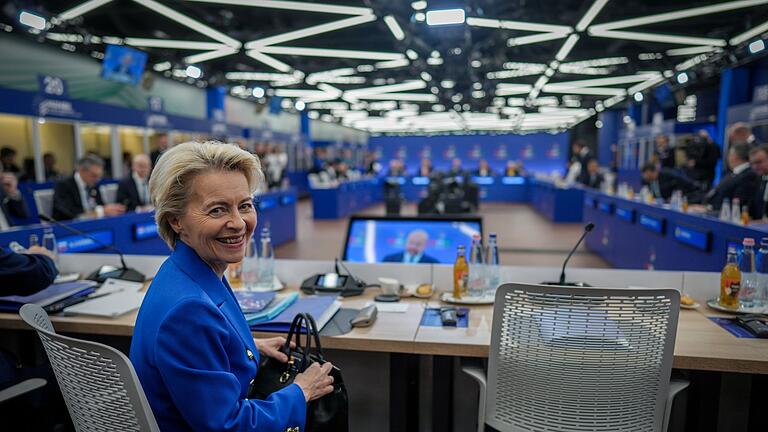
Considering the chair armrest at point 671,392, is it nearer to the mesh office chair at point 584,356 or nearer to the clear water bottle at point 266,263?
the mesh office chair at point 584,356

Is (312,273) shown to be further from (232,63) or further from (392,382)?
(232,63)

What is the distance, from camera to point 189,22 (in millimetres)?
7027

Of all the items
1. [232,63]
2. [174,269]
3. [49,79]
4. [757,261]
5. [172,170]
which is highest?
[232,63]

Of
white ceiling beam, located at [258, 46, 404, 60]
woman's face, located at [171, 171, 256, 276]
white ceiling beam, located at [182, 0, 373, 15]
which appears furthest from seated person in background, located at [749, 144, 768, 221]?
white ceiling beam, located at [258, 46, 404, 60]

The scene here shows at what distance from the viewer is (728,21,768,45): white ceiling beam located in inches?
294

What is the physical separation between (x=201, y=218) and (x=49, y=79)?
7980mm

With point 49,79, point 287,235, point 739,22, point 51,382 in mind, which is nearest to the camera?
point 51,382

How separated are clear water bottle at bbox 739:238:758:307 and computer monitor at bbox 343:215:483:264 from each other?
46.6 inches

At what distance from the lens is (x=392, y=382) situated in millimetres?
1941

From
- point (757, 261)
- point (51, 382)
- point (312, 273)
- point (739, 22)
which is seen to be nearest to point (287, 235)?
point (312, 273)

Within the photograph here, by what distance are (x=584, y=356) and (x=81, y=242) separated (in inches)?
170

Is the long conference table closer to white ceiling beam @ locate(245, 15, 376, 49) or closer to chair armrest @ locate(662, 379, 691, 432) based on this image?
chair armrest @ locate(662, 379, 691, 432)

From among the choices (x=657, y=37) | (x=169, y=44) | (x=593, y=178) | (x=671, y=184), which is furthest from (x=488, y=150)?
(x=169, y=44)

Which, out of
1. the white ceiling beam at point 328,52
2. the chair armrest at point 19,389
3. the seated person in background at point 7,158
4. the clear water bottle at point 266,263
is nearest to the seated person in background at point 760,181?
the clear water bottle at point 266,263
